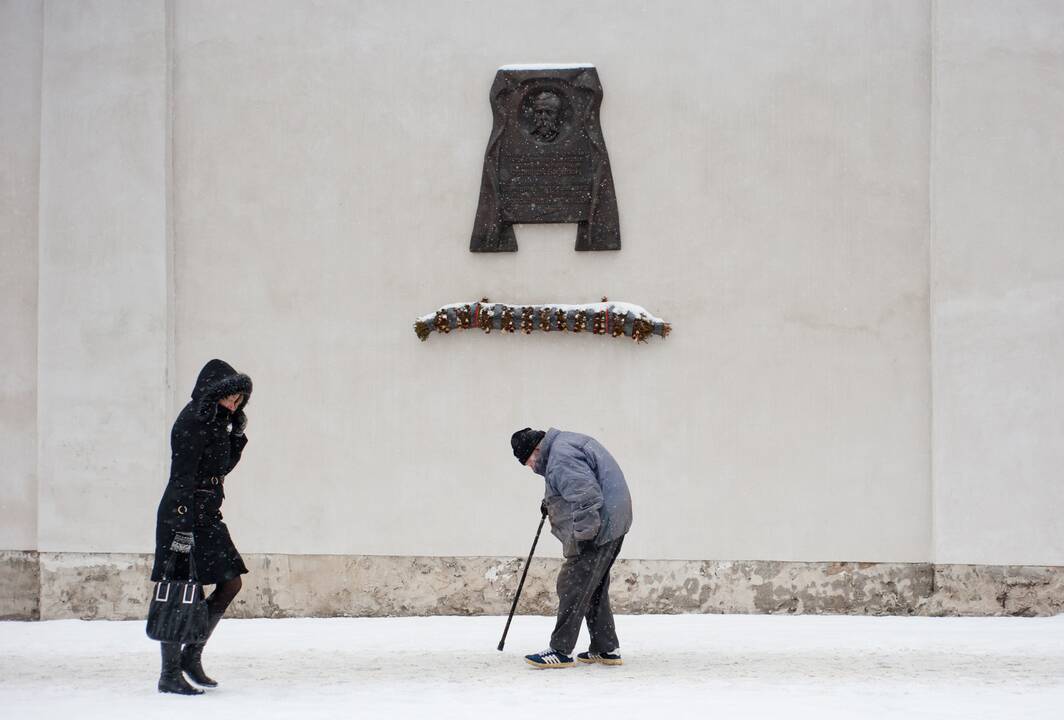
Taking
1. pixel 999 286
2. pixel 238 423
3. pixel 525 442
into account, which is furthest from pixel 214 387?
pixel 999 286

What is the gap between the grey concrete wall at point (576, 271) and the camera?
946 cm

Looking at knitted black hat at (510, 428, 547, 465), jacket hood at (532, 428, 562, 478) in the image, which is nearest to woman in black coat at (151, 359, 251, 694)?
knitted black hat at (510, 428, 547, 465)

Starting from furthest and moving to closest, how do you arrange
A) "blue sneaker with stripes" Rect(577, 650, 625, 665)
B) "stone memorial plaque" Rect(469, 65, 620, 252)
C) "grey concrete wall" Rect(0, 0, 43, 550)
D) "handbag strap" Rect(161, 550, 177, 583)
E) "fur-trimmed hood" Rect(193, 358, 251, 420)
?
"grey concrete wall" Rect(0, 0, 43, 550)
"stone memorial plaque" Rect(469, 65, 620, 252)
"blue sneaker with stripes" Rect(577, 650, 625, 665)
"fur-trimmed hood" Rect(193, 358, 251, 420)
"handbag strap" Rect(161, 550, 177, 583)

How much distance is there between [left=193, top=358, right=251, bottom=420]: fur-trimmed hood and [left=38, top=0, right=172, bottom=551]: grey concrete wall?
2898 millimetres

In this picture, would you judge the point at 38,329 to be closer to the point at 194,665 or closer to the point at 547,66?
the point at 194,665

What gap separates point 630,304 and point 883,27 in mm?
2625

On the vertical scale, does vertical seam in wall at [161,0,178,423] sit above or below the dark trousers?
above

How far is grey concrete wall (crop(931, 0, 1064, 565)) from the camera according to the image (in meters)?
9.30

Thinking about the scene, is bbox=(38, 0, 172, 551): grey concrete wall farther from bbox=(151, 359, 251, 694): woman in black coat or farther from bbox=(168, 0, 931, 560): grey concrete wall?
bbox=(151, 359, 251, 694): woman in black coat

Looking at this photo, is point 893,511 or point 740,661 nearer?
point 740,661

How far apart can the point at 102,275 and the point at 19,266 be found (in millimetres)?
693

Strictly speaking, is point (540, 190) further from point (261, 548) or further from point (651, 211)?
point (261, 548)

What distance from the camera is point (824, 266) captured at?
9484 millimetres

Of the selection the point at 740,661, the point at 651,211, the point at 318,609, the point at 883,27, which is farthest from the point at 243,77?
the point at 740,661
